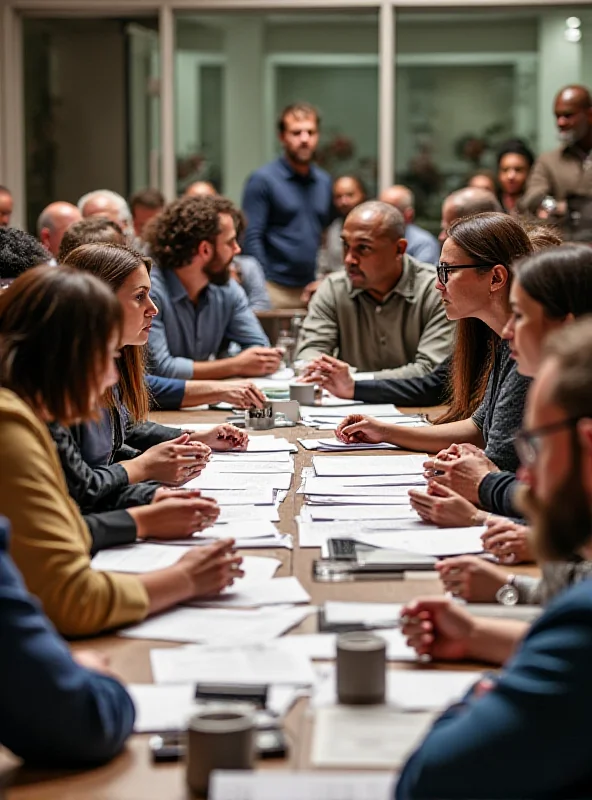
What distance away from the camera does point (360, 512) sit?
262 centimetres

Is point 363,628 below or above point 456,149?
below

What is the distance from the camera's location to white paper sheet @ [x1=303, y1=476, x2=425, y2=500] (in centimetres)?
281

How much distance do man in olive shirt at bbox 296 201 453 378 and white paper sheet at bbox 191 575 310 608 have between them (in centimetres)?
278

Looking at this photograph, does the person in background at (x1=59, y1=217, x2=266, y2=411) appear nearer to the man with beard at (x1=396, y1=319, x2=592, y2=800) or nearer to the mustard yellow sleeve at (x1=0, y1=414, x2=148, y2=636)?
the mustard yellow sleeve at (x1=0, y1=414, x2=148, y2=636)

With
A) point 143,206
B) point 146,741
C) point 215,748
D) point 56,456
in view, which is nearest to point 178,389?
point 56,456

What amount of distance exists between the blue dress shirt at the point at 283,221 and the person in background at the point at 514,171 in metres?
1.23

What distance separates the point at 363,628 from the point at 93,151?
7559 millimetres

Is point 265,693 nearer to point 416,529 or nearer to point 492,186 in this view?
point 416,529

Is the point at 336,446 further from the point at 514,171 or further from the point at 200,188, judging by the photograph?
the point at 514,171

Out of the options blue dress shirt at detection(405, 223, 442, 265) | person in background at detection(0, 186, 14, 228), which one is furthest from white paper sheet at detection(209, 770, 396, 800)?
blue dress shirt at detection(405, 223, 442, 265)

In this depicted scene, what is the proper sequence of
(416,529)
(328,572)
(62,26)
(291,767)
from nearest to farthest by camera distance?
(291,767) < (328,572) < (416,529) < (62,26)

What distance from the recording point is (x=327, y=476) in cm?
301

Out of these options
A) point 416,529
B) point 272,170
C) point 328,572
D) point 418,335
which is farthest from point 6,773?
point 272,170

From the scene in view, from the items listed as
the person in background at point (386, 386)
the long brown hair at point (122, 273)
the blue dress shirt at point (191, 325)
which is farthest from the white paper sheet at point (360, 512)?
the blue dress shirt at point (191, 325)
